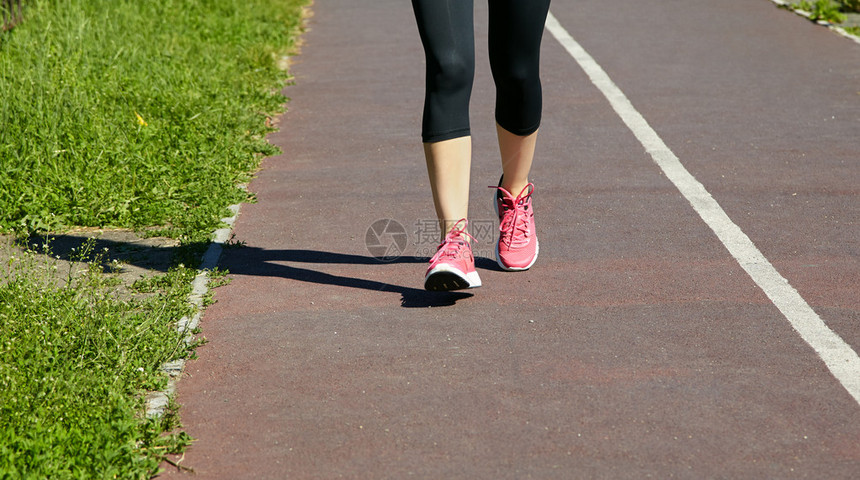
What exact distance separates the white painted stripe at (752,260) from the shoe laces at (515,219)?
99 centimetres

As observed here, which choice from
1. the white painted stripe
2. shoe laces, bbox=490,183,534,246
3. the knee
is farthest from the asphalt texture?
the knee

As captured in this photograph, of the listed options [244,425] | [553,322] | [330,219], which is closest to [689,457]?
[553,322]

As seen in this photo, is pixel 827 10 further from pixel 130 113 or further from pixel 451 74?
pixel 451 74

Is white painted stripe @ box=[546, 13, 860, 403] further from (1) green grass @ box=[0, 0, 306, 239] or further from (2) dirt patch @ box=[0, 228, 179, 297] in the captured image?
(2) dirt patch @ box=[0, 228, 179, 297]

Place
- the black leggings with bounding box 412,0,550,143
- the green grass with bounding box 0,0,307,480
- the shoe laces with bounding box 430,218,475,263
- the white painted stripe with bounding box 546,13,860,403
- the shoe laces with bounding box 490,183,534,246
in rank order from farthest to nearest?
1. the shoe laces with bounding box 490,183,534,246
2. the shoe laces with bounding box 430,218,475,263
3. the black leggings with bounding box 412,0,550,143
4. the white painted stripe with bounding box 546,13,860,403
5. the green grass with bounding box 0,0,307,480

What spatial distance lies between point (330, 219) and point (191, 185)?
91 cm

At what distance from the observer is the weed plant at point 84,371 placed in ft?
10.9

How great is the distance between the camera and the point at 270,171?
689 centimetres

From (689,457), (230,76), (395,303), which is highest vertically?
(689,457)

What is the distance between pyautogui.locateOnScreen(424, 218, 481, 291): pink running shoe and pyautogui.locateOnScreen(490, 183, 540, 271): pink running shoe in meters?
0.42

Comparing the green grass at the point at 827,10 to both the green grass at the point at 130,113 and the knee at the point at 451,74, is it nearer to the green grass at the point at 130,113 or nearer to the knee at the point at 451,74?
the green grass at the point at 130,113

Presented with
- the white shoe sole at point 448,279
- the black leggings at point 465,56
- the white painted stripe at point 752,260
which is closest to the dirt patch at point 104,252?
the white shoe sole at point 448,279

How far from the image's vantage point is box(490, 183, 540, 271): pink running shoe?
4.90 metres

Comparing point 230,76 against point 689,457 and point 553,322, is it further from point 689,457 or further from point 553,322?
point 689,457
